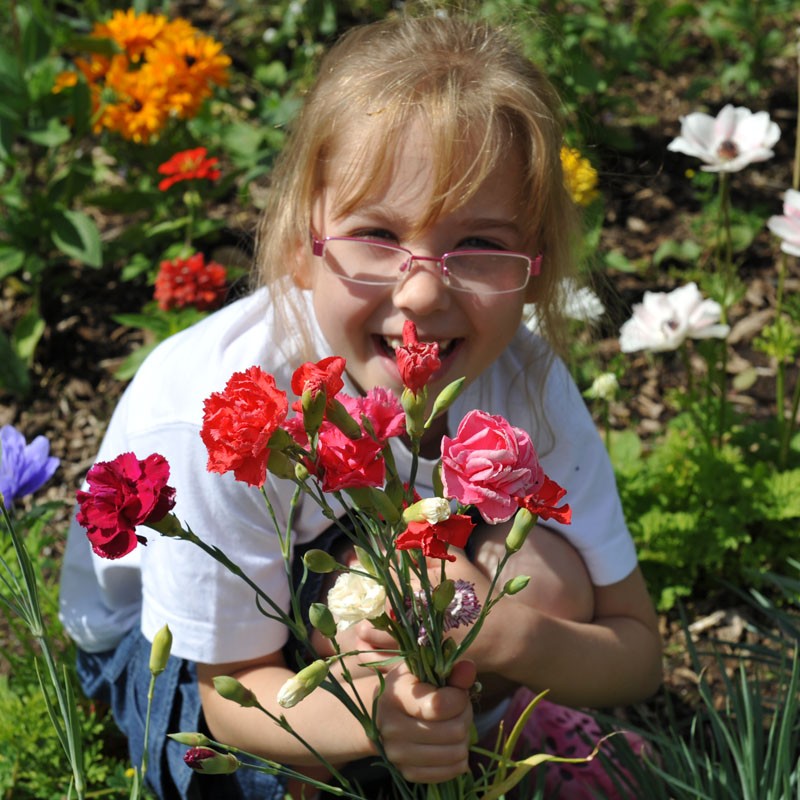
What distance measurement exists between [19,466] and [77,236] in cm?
101

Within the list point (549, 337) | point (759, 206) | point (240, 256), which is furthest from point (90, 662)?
point (759, 206)

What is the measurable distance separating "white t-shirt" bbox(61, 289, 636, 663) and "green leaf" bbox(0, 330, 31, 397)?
0.73 metres

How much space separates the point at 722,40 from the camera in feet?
9.52

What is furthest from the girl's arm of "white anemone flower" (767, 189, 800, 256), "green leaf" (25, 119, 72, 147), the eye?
"green leaf" (25, 119, 72, 147)

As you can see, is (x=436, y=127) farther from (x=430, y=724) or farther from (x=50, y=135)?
(x=50, y=135)

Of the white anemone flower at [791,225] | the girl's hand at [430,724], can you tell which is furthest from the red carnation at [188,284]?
the girl's hand at [430,724]

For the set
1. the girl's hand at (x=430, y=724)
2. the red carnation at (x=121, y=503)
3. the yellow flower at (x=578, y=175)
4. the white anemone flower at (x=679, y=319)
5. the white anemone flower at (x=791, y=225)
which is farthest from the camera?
the yellow flower at (x=578, y=175)

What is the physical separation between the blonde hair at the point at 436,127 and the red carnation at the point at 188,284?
67 cm

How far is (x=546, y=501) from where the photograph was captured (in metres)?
0.73

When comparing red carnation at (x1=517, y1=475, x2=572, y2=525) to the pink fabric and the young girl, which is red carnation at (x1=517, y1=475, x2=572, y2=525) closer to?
the young girl

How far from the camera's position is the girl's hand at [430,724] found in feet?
3.03

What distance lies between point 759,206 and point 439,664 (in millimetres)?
1969

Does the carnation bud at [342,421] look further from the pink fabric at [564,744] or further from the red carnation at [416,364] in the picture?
the pink fabric at [564,744]

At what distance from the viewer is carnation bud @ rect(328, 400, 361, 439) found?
732 mm
